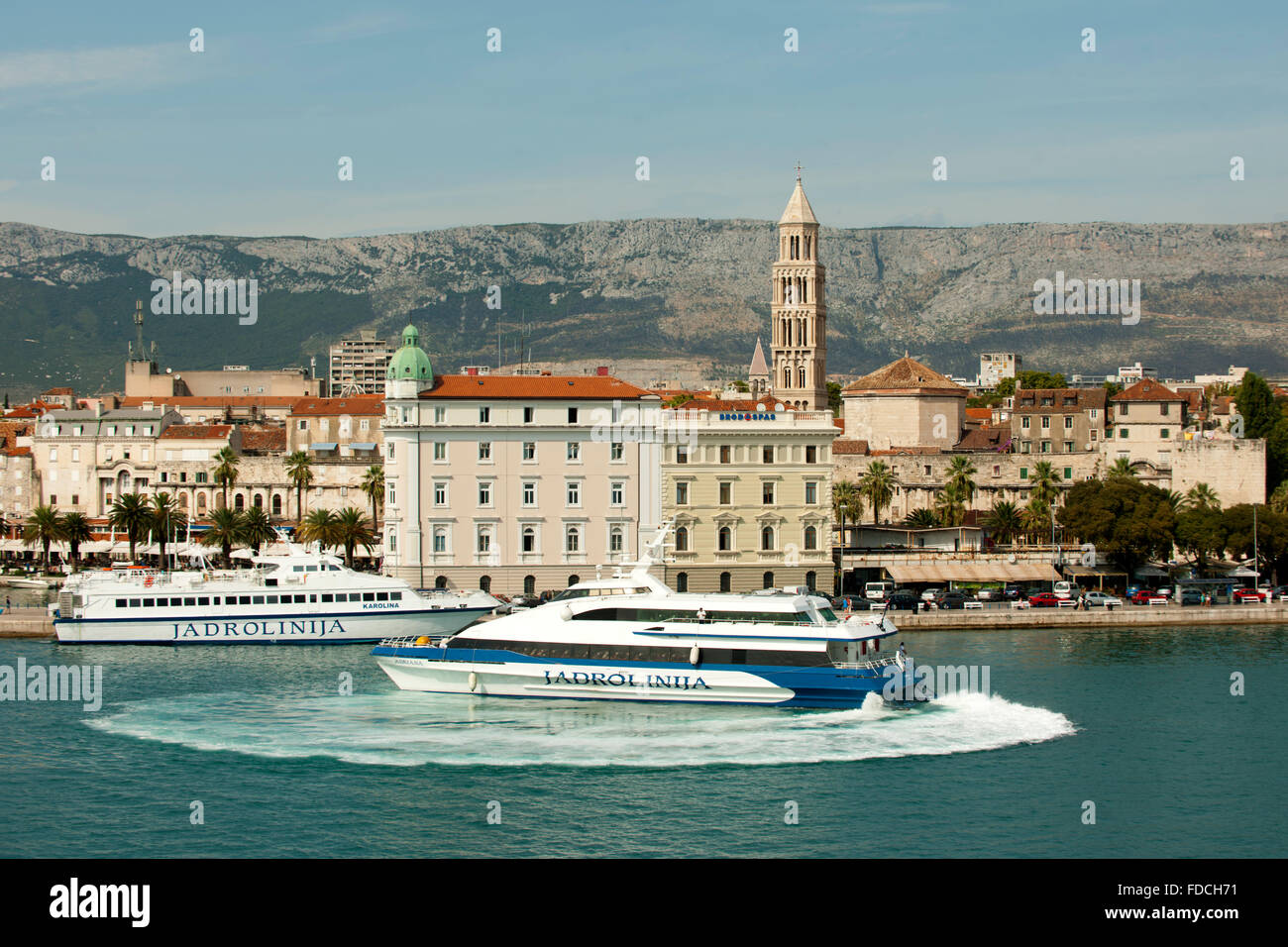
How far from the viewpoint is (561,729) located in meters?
45.8

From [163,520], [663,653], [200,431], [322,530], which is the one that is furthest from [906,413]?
[663,653]

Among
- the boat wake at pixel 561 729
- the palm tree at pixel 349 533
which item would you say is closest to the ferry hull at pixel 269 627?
the boat wake at pixel 561 729

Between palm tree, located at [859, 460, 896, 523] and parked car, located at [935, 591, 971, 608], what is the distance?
57.4ft

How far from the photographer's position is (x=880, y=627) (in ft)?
164

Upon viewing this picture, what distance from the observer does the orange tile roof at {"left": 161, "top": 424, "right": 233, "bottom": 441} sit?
381 ft

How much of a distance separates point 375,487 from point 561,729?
58.1m

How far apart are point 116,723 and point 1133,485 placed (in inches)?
2366

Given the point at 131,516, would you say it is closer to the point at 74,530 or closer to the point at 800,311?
the point at 74,530

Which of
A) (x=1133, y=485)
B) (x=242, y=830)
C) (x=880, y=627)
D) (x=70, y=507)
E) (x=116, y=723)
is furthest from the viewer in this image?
(x=70, y=507)

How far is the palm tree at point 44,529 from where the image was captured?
100 metres

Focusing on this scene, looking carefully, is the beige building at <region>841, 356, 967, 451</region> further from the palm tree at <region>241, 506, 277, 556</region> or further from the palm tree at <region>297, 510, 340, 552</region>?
the palm tree at <region>241, 506, 277, 556</region>

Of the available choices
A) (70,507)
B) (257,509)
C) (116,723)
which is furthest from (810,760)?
(70,507)
